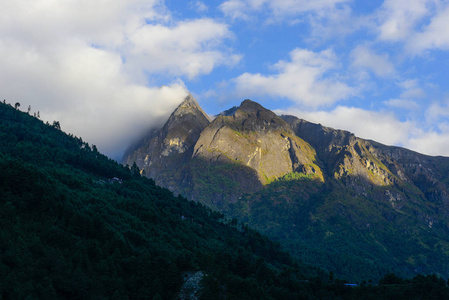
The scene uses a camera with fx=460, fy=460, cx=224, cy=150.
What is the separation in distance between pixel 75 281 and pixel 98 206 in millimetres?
73217

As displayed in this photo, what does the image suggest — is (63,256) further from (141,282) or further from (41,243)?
(141,282)

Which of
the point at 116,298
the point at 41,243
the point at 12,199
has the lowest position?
the point at 116,298

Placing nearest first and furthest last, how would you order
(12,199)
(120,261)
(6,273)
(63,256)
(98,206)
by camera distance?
1. (6,273)
2. (63,256)
3. (120,261)
4. (12,199)
5. (98,206)

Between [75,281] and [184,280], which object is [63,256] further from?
[184,280]

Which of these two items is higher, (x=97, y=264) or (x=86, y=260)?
(x=86, y=260)

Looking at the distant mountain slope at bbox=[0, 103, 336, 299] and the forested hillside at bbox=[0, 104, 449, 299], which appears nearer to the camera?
the distant mountain slope at bbox=[0, 103, 336, 299]

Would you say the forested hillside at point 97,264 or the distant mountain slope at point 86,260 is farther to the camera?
the forested hillside at point 97,264

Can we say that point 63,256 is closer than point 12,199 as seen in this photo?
Yes

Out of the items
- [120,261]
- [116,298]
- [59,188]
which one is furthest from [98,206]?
[116,298]

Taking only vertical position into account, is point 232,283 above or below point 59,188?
below

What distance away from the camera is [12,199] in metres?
146

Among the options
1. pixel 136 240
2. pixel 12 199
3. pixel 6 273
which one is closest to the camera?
pixel 6 273

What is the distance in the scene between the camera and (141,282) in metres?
126

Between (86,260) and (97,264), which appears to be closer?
(86,260)
